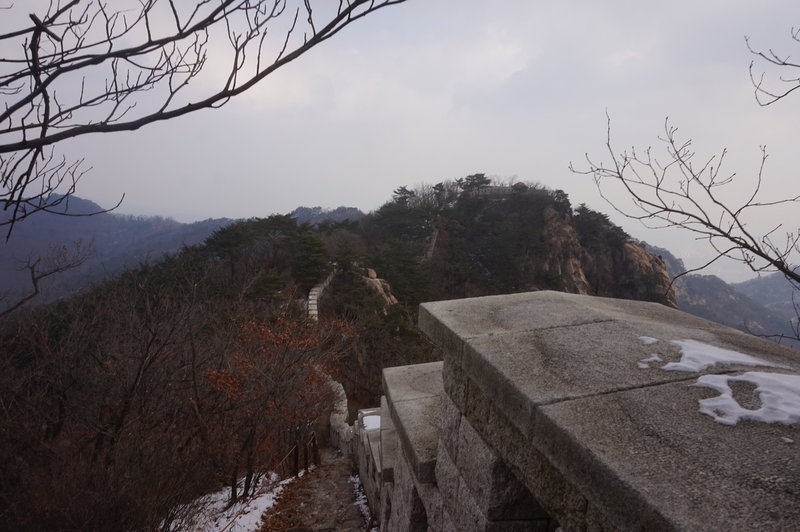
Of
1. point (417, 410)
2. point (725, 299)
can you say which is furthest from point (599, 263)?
point (725, 299)

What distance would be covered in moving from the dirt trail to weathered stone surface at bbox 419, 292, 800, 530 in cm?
469

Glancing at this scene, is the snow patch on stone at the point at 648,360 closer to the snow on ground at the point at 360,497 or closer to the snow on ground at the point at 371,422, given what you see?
the snow on ground at the point at 360,497

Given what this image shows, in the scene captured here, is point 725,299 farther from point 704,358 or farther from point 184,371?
point 704,358

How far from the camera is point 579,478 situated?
90 centimetres

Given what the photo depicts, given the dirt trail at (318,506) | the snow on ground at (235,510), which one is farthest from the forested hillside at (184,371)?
the dirt trail at (318,506)

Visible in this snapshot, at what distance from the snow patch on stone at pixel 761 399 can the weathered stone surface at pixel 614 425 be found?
0.03m

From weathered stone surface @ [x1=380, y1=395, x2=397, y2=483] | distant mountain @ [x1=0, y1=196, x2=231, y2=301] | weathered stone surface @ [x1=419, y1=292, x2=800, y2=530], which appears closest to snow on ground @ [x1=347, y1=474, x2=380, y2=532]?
weathered stone surface @ [x1=380, y1=395, x2=397, y2=483]

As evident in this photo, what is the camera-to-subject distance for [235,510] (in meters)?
6.34

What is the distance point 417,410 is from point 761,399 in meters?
1.71

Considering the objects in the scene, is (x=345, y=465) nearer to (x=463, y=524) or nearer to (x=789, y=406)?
(x=463, y=524)

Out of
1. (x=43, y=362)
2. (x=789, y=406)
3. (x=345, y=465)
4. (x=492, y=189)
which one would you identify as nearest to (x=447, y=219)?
(x=492, y=189)

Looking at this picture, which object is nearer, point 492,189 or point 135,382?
point 135,382

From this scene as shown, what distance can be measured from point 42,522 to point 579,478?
464 centimetres

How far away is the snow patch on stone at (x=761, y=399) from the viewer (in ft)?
3.10
